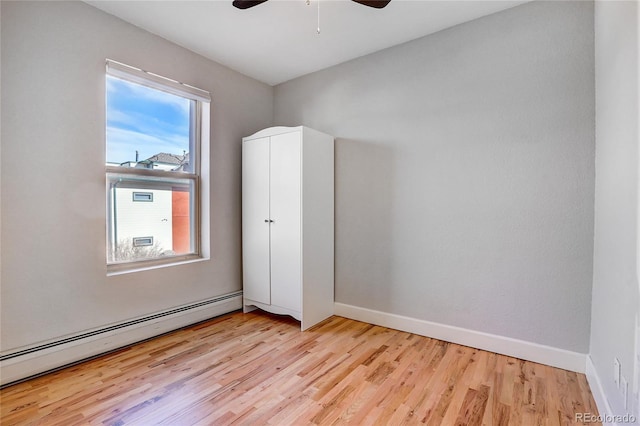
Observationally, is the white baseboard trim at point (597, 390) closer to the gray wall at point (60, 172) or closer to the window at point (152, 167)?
the gray wall at point (60, 172)

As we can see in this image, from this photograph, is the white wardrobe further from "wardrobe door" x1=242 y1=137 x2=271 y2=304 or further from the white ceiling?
the white ceiling

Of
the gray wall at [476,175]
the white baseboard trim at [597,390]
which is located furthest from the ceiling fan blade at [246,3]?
the white baseboard trim at [597,390]

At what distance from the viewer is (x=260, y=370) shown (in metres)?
2.03

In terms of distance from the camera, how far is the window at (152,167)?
93.8 inches

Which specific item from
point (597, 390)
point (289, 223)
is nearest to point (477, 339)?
point (597, 390)

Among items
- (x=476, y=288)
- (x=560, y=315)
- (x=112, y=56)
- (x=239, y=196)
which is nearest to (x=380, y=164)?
(x=476, y=288)

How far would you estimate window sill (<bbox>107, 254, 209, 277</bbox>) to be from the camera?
2.36 m

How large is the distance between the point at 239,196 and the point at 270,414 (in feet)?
7.28

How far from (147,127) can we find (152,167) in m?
0.36

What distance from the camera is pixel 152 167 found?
2641 millimetres

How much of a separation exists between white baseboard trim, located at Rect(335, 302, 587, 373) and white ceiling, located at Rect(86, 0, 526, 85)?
2.53 m

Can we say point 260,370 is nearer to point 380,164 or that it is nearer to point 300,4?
point 380,164

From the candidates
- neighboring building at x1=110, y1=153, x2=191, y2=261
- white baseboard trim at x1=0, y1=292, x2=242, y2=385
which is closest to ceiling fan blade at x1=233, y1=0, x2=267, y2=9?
neighboring building at x1=110, y1=153, x2=191, y2=261

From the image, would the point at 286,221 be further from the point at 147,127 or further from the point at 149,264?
the point at 147,127
